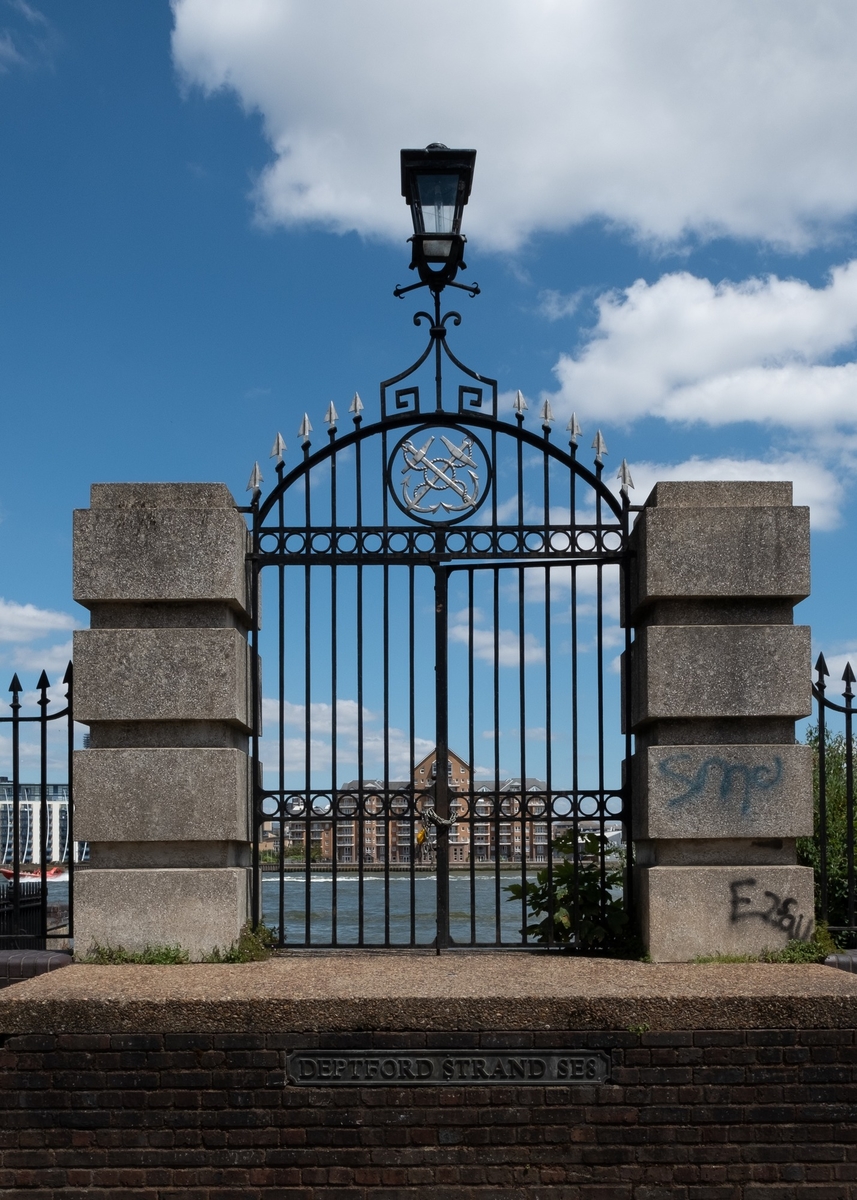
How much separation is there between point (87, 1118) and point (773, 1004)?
3354 millimetres

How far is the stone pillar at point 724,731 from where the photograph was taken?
7406mm

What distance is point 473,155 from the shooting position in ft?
26.6

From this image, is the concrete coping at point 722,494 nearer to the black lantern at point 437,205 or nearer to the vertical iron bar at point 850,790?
the vertical iron bar at point 850,790

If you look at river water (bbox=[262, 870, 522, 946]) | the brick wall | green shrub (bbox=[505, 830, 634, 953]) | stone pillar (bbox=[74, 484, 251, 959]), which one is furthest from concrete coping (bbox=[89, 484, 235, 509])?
the brick wall

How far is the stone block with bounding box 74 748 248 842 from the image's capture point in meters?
7.42

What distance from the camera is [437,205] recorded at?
812 centimetres

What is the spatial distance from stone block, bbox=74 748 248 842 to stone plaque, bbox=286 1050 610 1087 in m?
1.73

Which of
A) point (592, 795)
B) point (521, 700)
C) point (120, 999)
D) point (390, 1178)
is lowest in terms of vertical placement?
point (390, 1178)

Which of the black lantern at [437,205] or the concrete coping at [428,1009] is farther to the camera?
the black lantern at [437,205]

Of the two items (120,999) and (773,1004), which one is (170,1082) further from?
(773,1004)

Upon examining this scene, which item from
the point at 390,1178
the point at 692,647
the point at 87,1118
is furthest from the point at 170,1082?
the point at 692,647

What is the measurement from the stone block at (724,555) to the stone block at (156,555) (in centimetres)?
255

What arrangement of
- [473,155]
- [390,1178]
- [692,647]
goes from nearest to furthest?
[390,1178], [692,647], [473,155]

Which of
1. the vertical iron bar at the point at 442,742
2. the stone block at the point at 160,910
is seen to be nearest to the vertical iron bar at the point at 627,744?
the vertical iron bar at the point at 442,742
